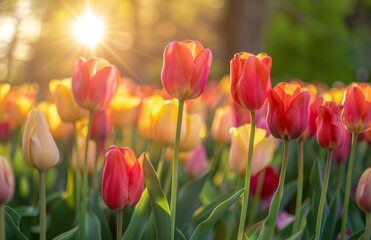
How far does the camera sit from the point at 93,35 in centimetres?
1069

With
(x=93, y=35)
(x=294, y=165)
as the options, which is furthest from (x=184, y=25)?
(x=294, y=165)

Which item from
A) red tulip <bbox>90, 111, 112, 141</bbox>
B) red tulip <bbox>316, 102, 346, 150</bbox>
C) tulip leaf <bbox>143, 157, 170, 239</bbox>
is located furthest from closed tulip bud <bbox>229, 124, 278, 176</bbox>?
red tulip <bbox>90, 111, 112, 141</bbox>

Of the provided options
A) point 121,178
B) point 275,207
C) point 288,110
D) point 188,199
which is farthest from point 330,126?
point 188,199

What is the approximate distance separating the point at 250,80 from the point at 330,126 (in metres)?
0.23

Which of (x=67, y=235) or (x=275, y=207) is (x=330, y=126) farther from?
(x=67, y=235)

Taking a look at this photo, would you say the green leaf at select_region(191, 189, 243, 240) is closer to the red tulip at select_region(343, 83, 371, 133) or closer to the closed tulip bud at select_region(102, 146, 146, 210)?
the closed tulip bud at select_region(102, 146, 146, 210)

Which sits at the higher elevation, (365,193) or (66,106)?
(66,106)

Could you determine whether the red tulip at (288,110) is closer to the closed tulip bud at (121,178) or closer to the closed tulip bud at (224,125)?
the closed tulip bud at (121,178)

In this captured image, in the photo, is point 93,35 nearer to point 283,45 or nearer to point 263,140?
point 283,45

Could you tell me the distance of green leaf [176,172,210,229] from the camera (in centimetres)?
184

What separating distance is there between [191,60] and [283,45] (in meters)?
14.6

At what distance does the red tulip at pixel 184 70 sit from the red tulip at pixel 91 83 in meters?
0.31

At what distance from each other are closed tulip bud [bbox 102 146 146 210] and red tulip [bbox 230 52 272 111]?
0.88 ft

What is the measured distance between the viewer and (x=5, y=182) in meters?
1.30
